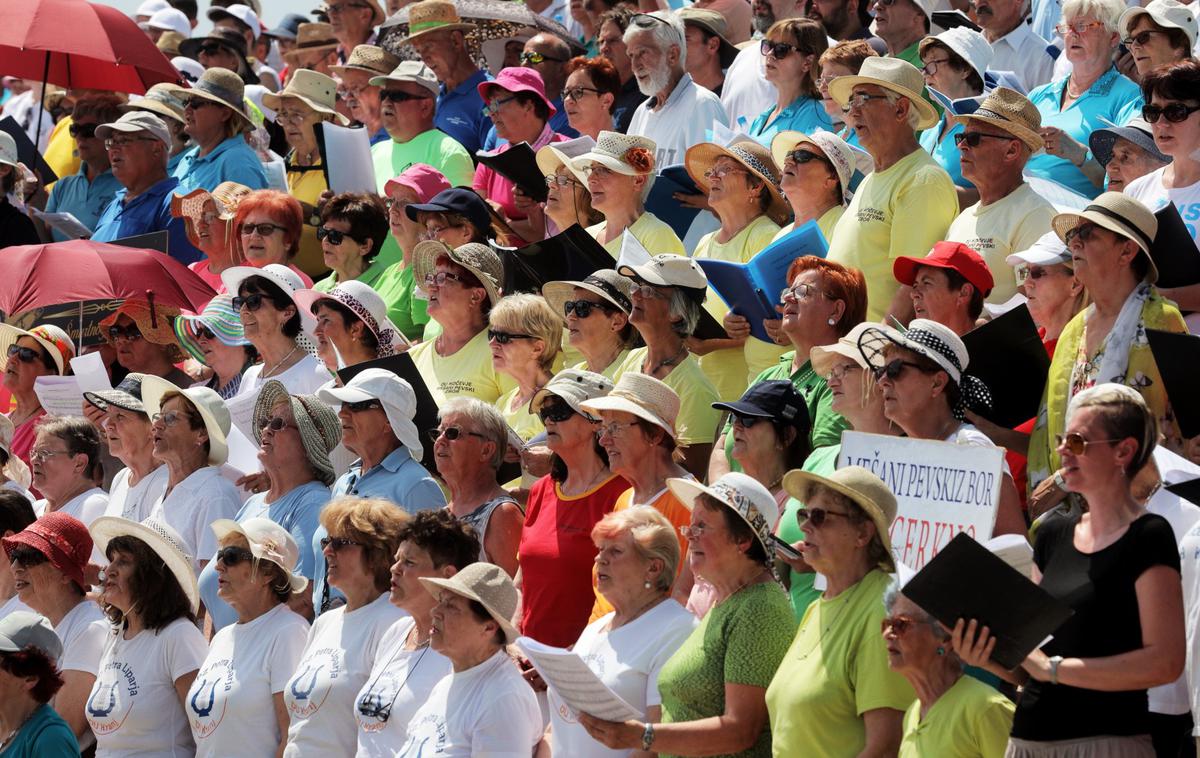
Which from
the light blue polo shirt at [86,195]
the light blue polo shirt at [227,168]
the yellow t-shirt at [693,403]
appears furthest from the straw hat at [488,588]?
the light blue polo shirt at [86,195]

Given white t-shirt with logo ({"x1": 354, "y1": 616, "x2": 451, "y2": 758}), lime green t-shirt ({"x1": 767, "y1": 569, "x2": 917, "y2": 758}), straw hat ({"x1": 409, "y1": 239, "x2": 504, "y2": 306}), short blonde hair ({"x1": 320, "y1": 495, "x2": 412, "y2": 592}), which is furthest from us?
straw hat ({"x1": 409, "y1": 239, "x2": 504, "y2": 306})

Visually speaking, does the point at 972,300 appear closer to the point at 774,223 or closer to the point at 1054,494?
the point at 1054,494

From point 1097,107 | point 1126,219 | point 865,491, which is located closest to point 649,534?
point 865,491

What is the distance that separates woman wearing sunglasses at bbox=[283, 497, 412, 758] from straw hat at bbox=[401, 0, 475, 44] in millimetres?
6197

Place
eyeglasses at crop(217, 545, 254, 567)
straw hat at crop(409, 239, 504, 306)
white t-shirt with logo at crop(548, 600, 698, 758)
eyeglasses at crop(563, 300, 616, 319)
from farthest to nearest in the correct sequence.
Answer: straw hat at crop(409, 239, 504, 306) → eyeglasses at crop(563, 300, 616, 319) → eyeglasses at crop(217, 545, 254, 567) → white t-shirt with logo at crop(548, 600, 698, 758)

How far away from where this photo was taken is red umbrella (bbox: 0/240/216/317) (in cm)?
1041

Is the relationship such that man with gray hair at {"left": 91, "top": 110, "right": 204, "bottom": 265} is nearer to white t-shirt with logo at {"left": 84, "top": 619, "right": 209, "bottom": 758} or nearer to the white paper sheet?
white t-shirt with logo at {"left": 84, "top": 619, "right": 209, "bottom": 758}

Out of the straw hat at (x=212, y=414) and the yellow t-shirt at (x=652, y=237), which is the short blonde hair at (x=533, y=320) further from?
the straw hat at (x=212, y=414)

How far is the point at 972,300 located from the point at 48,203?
8329 millimetres

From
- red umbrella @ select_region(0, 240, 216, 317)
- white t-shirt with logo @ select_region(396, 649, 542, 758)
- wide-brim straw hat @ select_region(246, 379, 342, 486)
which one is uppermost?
white t-shirt with logo @ select_region(396, 649, 542, 758)

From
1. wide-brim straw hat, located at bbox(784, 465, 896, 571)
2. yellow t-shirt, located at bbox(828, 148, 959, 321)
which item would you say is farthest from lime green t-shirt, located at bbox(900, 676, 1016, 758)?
yellow t-shirt, located at bbox(828, 148, 959, 321)

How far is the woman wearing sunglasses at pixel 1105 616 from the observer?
16.6 ft

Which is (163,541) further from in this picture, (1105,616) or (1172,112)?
(1172,112)

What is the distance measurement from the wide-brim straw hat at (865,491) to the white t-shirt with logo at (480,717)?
55.6 inches
